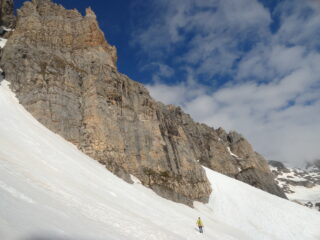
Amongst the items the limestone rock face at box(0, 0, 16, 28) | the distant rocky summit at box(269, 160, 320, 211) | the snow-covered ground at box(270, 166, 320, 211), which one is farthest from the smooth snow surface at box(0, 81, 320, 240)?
the snow-covered ground at box(270, 166, 320, 211)

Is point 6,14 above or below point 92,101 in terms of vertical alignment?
above

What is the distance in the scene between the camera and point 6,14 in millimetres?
61281

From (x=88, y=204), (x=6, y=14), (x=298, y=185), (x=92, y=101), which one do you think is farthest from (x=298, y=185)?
(x=88, y=204)

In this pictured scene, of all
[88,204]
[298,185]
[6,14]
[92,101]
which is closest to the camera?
[88,204]

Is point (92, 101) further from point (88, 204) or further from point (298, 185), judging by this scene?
point (298, 185)

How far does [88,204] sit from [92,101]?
26.1m

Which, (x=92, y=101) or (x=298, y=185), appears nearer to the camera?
(x=92, y=101)

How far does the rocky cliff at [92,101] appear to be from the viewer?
3731 centimetres

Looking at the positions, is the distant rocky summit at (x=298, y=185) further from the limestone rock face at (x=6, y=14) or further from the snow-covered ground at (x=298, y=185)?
the limestone rock face at (x=6, y=14)

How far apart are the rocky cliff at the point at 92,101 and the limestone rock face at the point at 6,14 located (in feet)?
23.0

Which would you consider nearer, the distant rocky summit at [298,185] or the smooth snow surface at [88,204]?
the smooth snow surface at [88,204]

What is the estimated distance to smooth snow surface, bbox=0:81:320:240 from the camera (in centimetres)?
1020

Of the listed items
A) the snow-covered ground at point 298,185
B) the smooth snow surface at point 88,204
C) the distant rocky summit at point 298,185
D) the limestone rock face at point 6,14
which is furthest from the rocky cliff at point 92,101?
the snow-covered ground at point 298,185

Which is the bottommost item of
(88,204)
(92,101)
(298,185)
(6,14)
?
(88,204)
